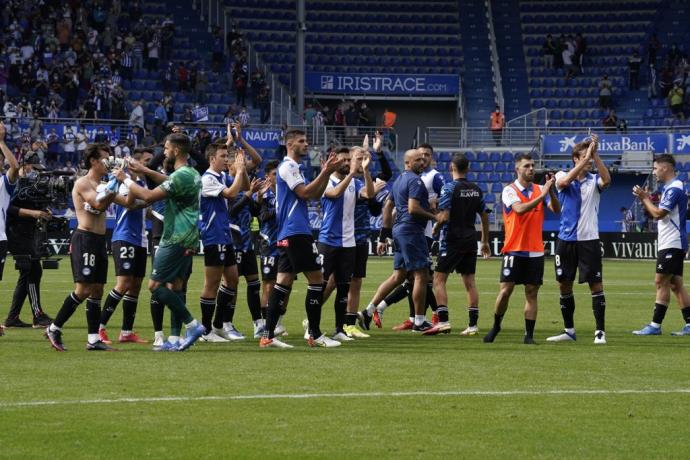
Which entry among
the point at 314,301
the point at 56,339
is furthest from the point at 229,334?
the point at 56,339

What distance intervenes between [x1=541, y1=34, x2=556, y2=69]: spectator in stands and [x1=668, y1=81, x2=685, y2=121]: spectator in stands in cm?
615

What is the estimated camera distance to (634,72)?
52.8 metres

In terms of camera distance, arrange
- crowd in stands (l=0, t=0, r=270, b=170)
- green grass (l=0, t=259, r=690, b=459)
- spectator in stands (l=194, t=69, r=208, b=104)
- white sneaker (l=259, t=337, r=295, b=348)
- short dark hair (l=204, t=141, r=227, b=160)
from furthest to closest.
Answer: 1. spectator in stands (l=194, t=69, r=208, b=104)
2. crowd in stands (l=0, t=0, r=270, b=170)
3. short dark hair (l=204, t=141, r=227, b=160)
4. white sneaker (l=259, t=337, r=295, b=348)
5. green grass (l=0, t=259, r=690, b=459)

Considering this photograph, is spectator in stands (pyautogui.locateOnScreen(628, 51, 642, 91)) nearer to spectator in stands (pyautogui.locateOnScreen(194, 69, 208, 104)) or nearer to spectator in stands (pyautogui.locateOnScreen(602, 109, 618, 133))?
spectator in stands (pyautogui.locateOnScreen(602, 109, 618, 133))

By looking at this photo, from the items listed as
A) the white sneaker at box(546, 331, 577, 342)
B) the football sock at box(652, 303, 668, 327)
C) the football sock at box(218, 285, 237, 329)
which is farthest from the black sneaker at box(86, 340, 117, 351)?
the football sock at box(652, 303, 668, 327)

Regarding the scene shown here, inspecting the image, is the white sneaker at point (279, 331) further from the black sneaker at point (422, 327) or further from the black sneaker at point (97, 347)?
the black sneaker at point (97, 347)

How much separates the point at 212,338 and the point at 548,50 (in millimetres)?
41809

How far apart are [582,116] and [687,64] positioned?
15.9 ft

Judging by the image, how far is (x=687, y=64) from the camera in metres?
52.3

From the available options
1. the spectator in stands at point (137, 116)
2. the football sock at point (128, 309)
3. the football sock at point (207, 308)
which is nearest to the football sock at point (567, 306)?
the football sock at point (207, 308)

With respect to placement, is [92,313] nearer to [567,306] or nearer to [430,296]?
[430,296]

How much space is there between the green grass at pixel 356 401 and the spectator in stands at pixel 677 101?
36.4 meters

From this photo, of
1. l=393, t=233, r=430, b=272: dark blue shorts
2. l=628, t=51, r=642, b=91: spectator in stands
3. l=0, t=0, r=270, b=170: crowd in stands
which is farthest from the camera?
l=628, t=51, r=642, b=91: spectator in stands

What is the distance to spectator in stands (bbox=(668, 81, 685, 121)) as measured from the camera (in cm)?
5031
